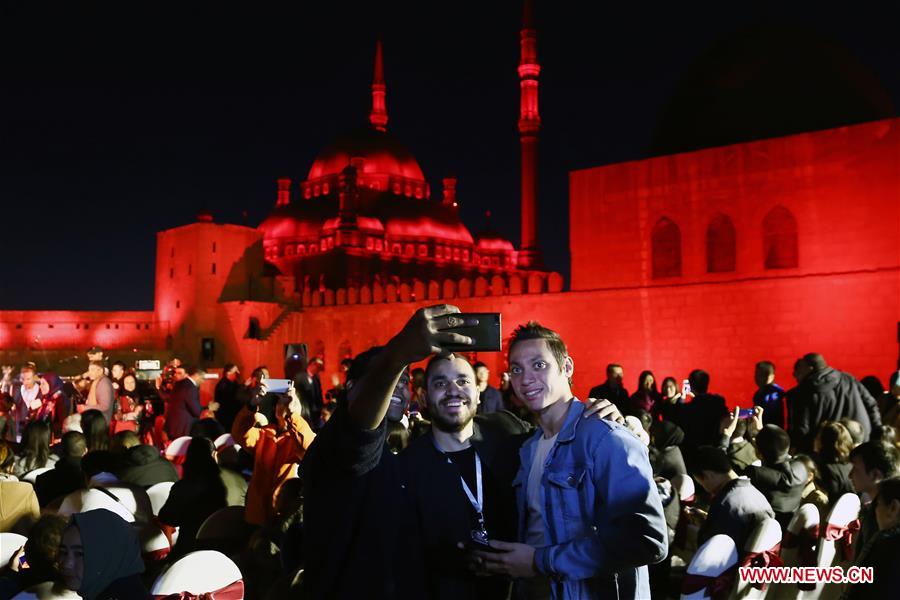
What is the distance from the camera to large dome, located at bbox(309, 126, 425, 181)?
39844mm

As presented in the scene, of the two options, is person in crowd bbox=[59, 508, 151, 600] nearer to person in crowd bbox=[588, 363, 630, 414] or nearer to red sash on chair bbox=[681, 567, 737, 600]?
red sash on chair bbox=[681, 567, 737, 600]

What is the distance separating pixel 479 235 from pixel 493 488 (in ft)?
133

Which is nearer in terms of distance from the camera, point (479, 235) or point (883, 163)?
point (883, 163)

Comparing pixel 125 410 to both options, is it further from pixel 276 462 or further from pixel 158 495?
pixel 276 462

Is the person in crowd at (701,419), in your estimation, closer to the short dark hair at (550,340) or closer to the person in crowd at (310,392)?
the person in crowd at (310,392)

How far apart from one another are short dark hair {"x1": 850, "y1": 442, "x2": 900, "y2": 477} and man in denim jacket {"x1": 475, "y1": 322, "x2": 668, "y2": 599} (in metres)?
1.39

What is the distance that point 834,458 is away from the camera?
410cm

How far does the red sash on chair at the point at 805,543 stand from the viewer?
3.35 metres

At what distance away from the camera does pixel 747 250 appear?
13758 mm

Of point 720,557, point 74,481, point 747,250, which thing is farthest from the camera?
point 747,250

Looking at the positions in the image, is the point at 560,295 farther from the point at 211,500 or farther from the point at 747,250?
the point at 211,500

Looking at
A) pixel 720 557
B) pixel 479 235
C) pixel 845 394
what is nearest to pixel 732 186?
pixel 845 394

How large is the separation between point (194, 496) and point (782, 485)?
293 centimetres

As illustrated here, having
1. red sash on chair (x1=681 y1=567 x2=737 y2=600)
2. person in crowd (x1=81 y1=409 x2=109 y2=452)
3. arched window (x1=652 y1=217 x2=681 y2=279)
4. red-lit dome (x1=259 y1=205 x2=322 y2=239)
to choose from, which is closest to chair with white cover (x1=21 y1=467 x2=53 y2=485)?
person in crowd (x1=81 y1=409 x2=109 y2=452)
